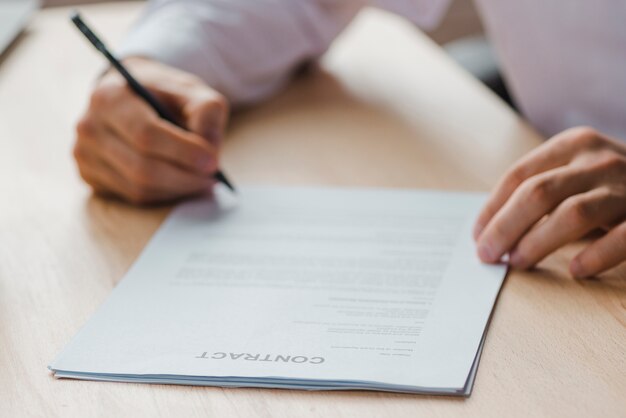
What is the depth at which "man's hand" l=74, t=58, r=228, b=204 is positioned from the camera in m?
0.87

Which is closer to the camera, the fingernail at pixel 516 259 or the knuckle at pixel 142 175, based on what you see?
the fingernail at pixel 516 259

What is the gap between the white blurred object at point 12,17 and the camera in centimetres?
133

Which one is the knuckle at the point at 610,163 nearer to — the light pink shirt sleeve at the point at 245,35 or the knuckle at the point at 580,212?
the knuckle at the point at 580,212

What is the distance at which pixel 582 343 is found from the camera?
616mm

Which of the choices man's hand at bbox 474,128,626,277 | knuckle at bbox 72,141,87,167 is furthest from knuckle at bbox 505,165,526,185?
knuckle at bbox 72,141,87,167

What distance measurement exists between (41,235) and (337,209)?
0.90ft

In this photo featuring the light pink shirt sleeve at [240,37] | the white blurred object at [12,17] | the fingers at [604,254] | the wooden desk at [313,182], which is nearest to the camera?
the wooden desk at [313,182]

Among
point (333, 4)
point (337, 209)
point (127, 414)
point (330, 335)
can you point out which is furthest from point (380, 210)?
point (333, 4)

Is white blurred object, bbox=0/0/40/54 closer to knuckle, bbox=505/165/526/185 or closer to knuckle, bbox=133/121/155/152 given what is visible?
knuckle, bbox=133/121/155/152

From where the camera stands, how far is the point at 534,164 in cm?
76

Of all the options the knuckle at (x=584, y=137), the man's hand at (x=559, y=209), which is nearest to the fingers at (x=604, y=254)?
the man's hand at (x=559, y=209)

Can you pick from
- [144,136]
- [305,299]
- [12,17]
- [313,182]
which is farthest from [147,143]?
[12,17]

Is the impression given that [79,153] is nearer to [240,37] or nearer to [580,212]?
[240,37]

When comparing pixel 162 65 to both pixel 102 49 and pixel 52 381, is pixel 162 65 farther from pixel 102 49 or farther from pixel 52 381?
pixel 52 381
